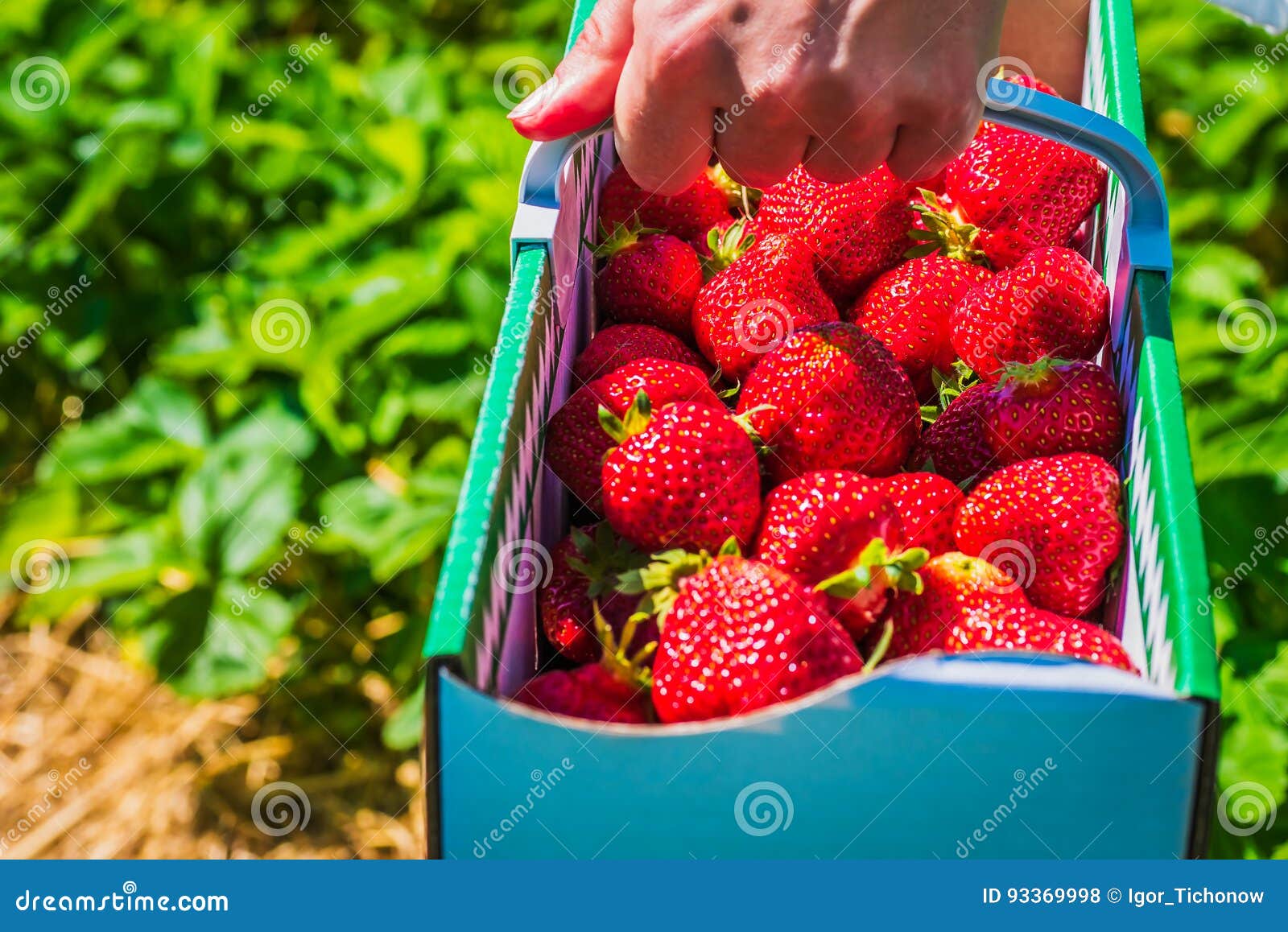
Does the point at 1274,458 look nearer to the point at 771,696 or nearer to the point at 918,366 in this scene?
the point at 918,366

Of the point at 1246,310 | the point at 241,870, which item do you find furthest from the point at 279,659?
the point at 1246,310

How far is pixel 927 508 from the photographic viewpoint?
1.18 metres

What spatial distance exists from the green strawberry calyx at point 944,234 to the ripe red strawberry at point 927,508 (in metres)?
0.40

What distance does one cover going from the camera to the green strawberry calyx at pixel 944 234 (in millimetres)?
1497

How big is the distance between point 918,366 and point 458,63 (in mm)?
1513

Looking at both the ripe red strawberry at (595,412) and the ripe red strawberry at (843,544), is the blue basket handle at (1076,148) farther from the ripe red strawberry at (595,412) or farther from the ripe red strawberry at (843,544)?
the ripe red strawberry at (843,544)

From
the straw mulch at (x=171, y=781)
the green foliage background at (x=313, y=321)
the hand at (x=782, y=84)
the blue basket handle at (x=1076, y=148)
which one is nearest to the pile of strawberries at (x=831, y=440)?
the blue basket handle at (x=1076, y=148)

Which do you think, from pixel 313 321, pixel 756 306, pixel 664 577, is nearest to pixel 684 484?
pixel 664 577

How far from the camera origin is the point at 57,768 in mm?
2520

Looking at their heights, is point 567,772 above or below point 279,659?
above

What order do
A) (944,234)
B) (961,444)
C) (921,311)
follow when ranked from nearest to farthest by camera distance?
(961,444) → (921,311) → (944,234)

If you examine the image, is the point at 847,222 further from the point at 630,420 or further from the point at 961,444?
the point at 630,420

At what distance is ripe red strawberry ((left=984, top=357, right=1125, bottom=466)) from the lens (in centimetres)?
119

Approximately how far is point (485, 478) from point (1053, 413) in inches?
22.9
